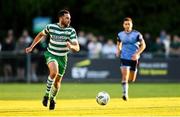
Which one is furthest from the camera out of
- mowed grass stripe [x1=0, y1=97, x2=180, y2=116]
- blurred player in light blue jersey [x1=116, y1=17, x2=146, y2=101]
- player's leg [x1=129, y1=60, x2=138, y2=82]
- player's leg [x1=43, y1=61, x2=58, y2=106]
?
player's leg [x1=129, y1=60, x2=138, y2=82]

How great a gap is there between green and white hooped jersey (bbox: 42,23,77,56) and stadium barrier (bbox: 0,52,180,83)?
16.4m

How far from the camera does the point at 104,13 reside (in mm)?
48812

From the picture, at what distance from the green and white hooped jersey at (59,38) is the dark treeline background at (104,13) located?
27.8 metres

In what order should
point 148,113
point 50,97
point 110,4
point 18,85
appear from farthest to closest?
point 110,4
point 18,85
point 50,97
point 148,113

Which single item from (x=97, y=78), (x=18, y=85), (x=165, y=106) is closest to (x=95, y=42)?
(x=97, y=78)

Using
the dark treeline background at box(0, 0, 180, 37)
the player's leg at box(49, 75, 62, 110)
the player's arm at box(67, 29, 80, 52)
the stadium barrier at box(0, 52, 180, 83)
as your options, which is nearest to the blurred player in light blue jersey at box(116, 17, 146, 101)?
the player's leg at box(49, 75, 62, 110)

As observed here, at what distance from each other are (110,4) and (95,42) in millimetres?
11038

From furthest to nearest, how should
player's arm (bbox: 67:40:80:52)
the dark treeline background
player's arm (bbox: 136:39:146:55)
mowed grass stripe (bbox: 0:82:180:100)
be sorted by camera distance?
the dark treeline background, mowed grass stripe (bbox: 0:82:180:100), player's arm (bbox: 136:39:146:55), player's arm (bbox: 67:40:80:52)

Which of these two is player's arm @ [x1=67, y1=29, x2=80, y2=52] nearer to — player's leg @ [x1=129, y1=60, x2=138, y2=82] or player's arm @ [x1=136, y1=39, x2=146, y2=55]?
player's arm @ [x1=136, y1=39, x2=146, y2=55]

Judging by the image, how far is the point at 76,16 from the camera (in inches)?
2000

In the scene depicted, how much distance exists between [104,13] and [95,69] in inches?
485

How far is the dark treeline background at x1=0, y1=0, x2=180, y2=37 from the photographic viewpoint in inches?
1892

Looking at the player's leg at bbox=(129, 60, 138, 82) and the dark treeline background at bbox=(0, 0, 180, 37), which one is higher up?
the dark treeline background at bbox=(0, 0, 180, 37)

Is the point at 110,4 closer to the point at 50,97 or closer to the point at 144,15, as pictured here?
the point at 144,15
